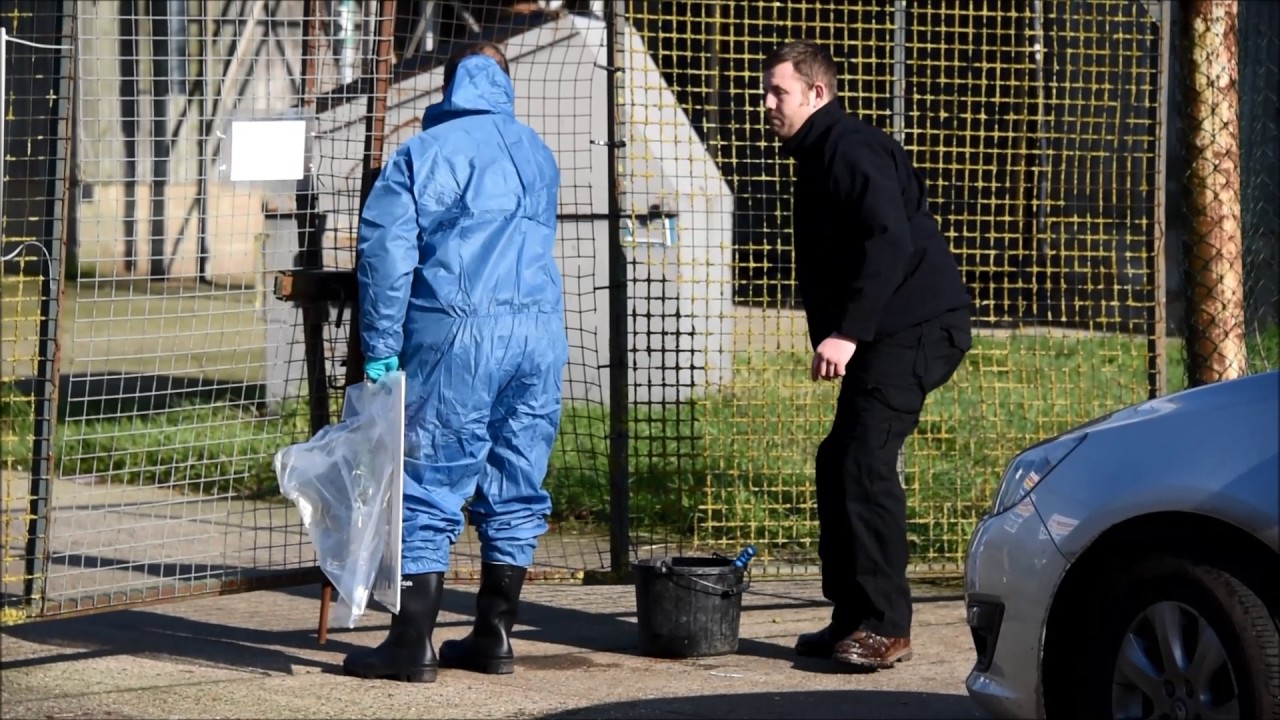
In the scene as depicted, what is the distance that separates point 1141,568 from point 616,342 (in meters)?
2.86

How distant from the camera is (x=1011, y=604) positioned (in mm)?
4320

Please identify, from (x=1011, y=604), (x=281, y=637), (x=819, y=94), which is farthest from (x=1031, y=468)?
(x=281, y=637)

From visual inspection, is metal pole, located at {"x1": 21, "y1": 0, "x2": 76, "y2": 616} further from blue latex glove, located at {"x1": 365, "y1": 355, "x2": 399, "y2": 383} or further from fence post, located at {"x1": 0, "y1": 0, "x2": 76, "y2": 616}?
blue latex glove, located at {"x1": 365, "y1": 355, "x2": 399, "y2": 383}

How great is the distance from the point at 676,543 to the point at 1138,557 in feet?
11.9

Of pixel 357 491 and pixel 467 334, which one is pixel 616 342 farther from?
pixel 357 491

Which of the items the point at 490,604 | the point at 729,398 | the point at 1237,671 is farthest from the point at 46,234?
the point at 729,398

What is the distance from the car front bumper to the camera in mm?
4250

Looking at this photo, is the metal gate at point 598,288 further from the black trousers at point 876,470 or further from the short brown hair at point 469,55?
the black trousers at point 876,470

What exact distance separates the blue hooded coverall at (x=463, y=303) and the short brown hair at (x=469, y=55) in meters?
0.04

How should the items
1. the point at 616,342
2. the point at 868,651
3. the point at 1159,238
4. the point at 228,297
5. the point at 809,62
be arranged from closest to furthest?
the point at 868,651
the point at 809,62
the point at 616,342
the point at 1159,238
the point at 228,297

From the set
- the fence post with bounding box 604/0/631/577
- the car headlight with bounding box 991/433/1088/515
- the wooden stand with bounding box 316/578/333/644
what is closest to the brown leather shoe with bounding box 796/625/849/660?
the fence post with bounding box 604/0/631/577

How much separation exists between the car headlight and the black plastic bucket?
61.3 inches

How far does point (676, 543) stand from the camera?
→ 753 cm

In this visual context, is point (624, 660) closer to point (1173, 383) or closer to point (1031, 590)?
point (1031, 590)
